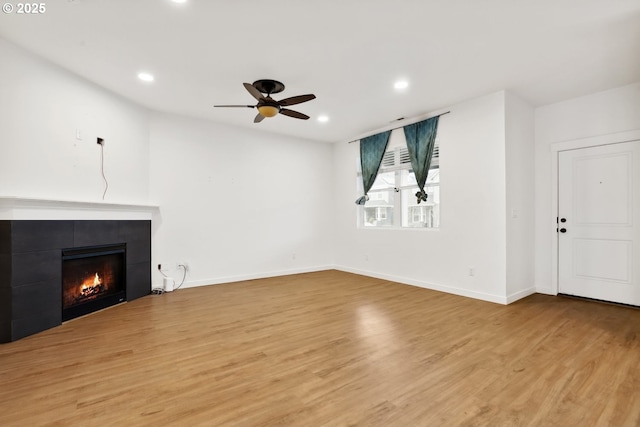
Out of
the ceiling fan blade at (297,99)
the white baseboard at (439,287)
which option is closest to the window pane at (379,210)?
the white baseboard at (439,287)

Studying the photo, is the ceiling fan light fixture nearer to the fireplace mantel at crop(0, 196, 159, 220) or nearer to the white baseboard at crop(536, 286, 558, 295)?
the fireplace mantel at crop(0, 196, 159, 220)

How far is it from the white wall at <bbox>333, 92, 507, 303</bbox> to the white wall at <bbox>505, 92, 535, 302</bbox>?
5.2 inches

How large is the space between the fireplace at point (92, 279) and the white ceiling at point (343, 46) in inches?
85.7

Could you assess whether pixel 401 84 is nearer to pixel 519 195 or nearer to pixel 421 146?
pixel 421 146

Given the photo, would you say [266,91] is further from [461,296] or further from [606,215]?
[606,215]

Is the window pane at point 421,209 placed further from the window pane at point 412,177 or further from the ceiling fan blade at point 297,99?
the ceiling fan blade at point 297,99

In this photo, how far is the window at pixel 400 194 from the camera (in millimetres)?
4938

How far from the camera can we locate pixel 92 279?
373 centimetres

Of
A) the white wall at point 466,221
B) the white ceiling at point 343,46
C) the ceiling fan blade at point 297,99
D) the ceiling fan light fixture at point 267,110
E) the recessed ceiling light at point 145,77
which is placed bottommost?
the white wall at point 466,221

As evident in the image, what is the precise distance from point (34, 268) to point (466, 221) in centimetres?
532

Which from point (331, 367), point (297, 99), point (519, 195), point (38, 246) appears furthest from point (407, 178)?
point (38, 246)

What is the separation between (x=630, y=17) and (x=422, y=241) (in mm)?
3403

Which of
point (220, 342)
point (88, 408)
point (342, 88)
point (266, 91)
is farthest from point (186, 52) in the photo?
point (88, 408)

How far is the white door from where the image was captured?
381 centimetres
